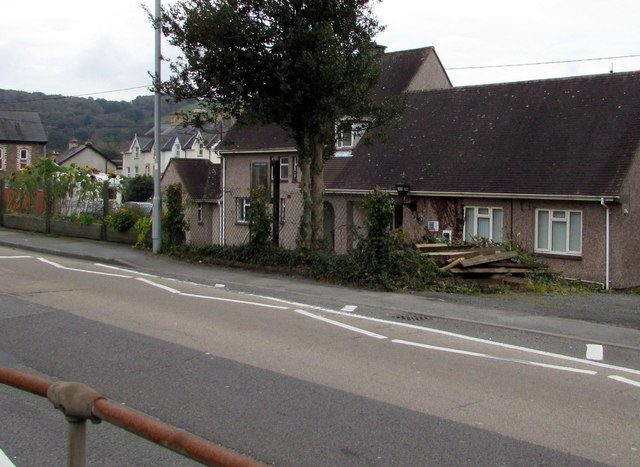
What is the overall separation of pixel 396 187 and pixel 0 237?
14.8m

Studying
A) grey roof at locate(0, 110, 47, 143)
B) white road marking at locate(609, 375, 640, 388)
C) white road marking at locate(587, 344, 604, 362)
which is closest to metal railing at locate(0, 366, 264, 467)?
white road marking at locate(609, 375, 640, 388)

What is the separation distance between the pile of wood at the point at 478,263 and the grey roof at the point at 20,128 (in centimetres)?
6418

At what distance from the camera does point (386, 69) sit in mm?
30328

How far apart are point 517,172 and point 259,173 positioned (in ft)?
46.2

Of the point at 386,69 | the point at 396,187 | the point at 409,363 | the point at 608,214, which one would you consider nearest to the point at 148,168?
the point at 386,69

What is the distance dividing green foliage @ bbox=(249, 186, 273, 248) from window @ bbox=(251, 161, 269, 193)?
14.6 m

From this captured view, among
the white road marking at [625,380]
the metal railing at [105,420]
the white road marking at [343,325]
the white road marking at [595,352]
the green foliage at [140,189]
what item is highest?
the green foliage at [140,189]

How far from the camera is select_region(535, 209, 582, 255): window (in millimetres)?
19750

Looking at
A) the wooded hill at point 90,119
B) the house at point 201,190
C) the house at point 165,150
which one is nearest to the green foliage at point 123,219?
the house at point 201,190

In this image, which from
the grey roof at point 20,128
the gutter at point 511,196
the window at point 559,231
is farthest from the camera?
the grey roof at point 20,128

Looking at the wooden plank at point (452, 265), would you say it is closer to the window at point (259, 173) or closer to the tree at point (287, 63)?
the tree at point (287, 63)

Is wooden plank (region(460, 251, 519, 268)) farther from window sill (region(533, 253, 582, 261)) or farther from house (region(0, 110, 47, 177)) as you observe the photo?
house (region(0, 110, 47, 177))

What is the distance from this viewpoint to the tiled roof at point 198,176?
120 feet

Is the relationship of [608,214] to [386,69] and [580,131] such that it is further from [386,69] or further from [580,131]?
[386,69]
